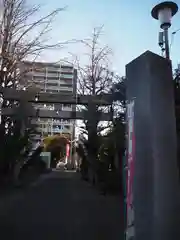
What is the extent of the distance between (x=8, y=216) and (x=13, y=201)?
2881mm

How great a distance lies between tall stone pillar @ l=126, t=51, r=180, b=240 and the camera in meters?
3.28

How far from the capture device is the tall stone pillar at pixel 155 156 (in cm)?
328

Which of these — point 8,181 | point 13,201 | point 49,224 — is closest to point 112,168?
point 8,181

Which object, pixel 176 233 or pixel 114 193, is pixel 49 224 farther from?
pixel 114 193

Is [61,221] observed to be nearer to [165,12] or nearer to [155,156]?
[155,156]

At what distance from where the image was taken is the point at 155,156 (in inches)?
131

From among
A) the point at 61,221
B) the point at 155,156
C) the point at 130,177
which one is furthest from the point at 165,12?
the point at 61,221

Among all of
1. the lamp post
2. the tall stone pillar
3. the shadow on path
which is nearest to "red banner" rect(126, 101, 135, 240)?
the tall stone pillar

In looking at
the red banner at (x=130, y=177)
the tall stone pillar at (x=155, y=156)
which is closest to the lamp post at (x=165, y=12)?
the tall stone pillar at (x=155, y=156)

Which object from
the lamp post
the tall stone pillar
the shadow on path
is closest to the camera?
the tall stone pillar

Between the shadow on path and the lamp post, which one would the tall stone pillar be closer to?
the shadow on path

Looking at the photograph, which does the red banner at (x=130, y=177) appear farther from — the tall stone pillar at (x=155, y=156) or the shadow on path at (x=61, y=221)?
the shadow on path at (x=61, y=221)

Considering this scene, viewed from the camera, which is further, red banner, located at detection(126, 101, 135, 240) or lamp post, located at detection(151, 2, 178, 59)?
lamp post, located at detection(151, 2, 178, 59)

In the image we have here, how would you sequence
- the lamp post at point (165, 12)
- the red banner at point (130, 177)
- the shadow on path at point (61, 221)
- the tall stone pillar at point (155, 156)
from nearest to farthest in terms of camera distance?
the tall stone pillar at point (155, 156) → the red banner at point (130, 177) → the shadow on path at point (61, 221) → the lamp post at point (165, 12)
